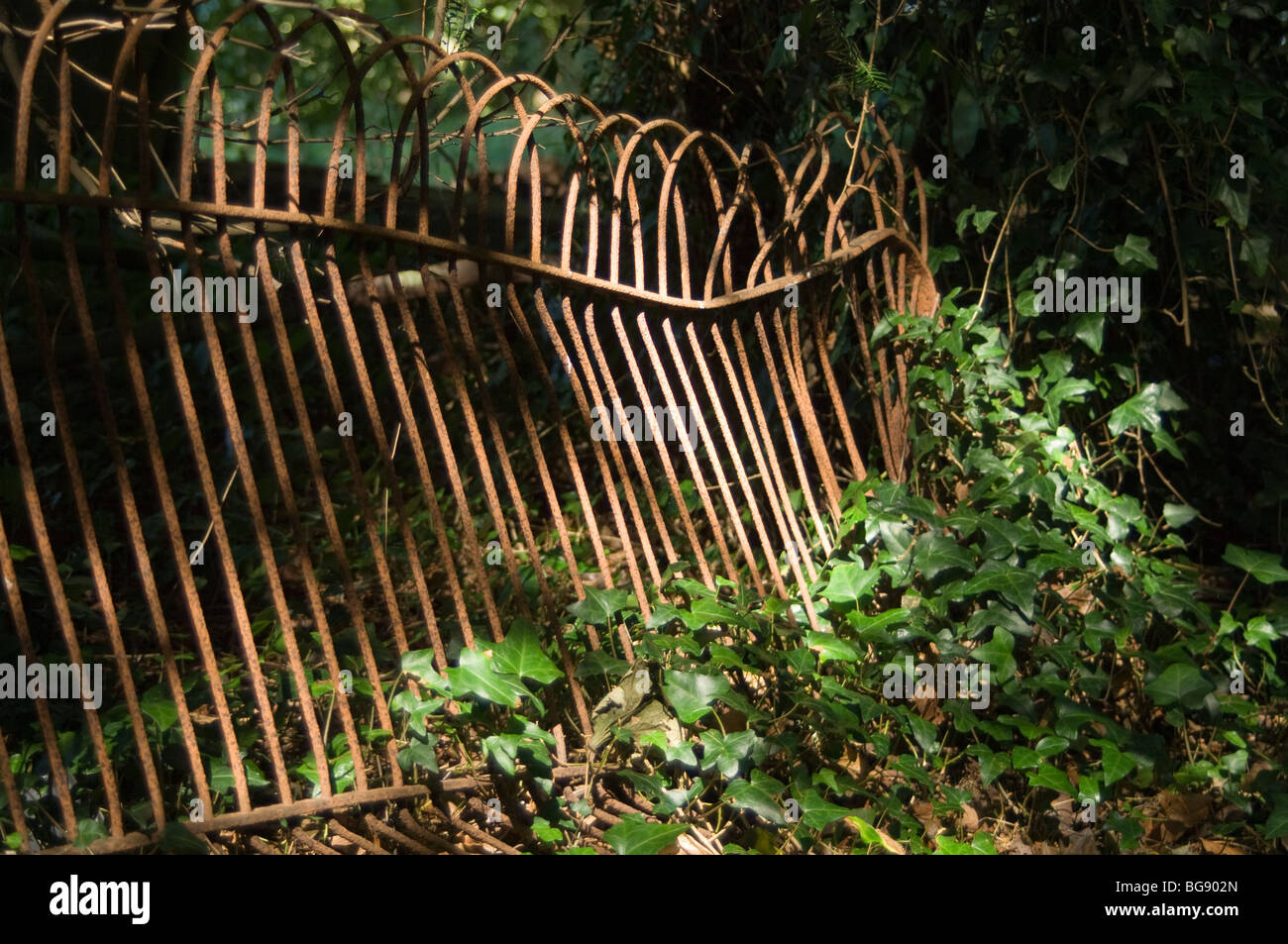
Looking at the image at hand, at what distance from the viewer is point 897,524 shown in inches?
135

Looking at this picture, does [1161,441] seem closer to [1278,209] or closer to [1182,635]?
[1182,635]

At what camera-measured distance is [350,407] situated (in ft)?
21.6

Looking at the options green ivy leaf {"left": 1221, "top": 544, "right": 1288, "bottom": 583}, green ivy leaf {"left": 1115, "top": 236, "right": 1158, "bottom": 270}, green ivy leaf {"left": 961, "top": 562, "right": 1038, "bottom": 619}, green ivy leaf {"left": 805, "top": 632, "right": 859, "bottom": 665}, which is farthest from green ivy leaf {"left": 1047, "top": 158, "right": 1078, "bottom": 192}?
green ivy leaf {"left": 805, "top": 632, "right": 859, "bottom": 665}

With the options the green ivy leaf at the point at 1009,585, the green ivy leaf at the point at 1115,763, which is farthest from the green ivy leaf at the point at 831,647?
the green ivy leaf at the point at 1115,763

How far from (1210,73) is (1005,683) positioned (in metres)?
2.22

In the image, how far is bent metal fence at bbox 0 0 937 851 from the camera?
2232 mm

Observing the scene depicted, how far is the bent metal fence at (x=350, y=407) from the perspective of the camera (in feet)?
7.32

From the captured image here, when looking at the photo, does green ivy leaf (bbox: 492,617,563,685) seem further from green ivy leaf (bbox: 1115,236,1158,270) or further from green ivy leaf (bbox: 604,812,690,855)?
green ivy leaf (bbox: 1115,236,1158,270)

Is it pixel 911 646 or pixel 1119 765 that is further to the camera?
pixel 911 646

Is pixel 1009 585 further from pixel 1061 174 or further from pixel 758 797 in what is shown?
pixel 1061 174

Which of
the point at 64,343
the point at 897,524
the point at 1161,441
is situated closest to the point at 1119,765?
the point at 897,524

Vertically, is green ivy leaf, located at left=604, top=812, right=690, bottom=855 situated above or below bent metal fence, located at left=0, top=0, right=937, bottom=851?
below

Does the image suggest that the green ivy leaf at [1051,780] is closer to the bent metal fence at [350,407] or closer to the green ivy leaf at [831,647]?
the green ivy leaf at [831,647]

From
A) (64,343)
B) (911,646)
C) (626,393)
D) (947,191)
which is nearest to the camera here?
(911,646)
